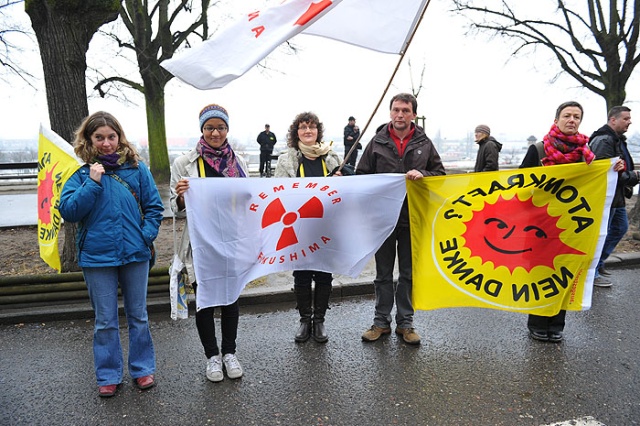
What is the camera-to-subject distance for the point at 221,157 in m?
3.34

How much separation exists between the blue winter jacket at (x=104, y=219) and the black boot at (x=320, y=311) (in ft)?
4.89

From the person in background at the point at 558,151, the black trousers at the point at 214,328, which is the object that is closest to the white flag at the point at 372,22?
the person in background at the point at 558,151

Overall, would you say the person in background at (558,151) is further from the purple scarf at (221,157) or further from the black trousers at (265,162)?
the black trousers at (265,162)

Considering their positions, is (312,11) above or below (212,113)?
above

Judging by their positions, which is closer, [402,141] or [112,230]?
[112,230]

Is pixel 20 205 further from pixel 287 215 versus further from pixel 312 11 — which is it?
pixel 312 11

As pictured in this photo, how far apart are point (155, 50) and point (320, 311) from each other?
43.2 ft

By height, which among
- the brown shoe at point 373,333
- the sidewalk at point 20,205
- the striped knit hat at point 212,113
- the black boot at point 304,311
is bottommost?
the brown shoe at point 373,333

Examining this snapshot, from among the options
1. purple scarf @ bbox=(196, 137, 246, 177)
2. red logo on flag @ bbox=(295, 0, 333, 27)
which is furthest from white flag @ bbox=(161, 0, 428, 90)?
purple scarf @ bbox=(196, 137, 246, 177)

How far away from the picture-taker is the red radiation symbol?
3498 millimetres

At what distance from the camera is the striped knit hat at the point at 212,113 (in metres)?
3.18

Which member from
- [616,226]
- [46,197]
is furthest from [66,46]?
[616,226]

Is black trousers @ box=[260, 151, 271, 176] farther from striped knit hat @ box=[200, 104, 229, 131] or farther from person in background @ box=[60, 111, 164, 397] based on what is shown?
person in background @ box=[60, 111, 164, 397]

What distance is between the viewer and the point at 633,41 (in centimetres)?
869
